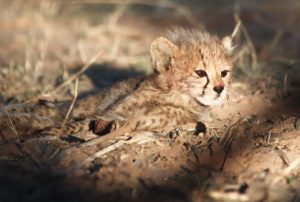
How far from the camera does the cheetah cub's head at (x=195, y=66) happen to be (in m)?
4.89

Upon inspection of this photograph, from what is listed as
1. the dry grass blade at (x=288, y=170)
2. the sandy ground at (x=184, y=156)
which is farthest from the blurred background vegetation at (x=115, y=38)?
the dry grass blade at (x=288, y=170)

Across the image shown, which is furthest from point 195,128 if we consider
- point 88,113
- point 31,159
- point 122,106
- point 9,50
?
point 9,50

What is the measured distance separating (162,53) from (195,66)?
36 cm

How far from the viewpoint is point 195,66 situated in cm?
493

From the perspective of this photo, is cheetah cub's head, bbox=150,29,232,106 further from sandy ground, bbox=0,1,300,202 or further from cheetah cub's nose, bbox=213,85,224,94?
sandy ground, bbox=0,1,300,202

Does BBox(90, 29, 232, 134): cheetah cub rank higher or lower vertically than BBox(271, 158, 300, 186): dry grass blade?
higher

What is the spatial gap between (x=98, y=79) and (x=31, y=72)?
2.75 feet

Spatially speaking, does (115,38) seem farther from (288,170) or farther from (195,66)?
(288,170)

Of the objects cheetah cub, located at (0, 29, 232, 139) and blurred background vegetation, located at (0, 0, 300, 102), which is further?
blurred background vegetation, located at (0, 0, 300, 102)

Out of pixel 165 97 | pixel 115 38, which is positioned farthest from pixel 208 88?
pixel 115 38

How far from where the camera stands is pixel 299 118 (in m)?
4.95

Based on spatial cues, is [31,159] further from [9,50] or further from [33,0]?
[33,0]

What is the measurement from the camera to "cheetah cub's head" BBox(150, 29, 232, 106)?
489 centimetres

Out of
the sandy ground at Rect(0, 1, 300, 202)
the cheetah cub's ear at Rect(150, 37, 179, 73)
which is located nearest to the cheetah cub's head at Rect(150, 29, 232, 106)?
the cheetah cub's ear at Rect(150, 37, 179, 73)
